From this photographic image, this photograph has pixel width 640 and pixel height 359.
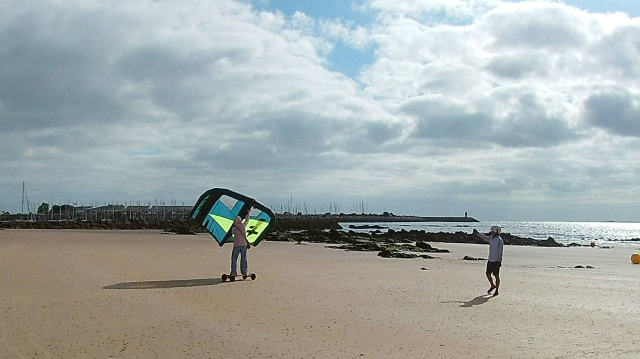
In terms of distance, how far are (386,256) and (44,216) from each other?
12117 centimetres

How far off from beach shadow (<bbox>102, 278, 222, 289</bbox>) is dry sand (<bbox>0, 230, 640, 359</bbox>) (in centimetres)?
4

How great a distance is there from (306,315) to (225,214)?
817cm

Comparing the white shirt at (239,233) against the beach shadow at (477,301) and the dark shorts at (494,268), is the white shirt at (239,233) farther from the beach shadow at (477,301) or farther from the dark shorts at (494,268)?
the dark shorts at (494,268)

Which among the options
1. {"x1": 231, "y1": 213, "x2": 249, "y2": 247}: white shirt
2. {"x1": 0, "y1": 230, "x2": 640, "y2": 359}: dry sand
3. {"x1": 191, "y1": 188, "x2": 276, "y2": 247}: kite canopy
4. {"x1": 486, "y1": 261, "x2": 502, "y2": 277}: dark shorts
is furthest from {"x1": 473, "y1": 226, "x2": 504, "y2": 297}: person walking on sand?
{"x1": 191, "y1": 188, "x2": 276, "y2": 247}: kite canopy

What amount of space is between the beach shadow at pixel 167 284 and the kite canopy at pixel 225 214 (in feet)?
7.98

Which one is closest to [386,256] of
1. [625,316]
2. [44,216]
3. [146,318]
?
[625,316]

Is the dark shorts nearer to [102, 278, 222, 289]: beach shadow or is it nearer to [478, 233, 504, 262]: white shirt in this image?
[478, 233, 504, 262]: white shirt

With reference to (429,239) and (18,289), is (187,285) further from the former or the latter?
(429,239)

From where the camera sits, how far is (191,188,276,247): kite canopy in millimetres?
16703

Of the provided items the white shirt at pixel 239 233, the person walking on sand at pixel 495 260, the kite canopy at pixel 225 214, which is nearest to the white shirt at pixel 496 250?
the person walking on sand at pixel 495 260

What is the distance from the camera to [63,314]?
9.68 m

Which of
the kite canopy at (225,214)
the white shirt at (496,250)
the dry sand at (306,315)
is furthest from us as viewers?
the kite canopy at (225,214)

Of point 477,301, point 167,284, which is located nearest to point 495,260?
point 477,301

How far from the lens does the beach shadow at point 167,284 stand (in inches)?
520
